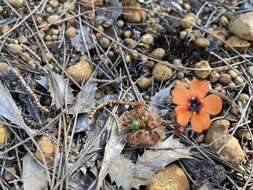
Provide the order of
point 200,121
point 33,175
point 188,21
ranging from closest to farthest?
point 33,175
point 200,121
point 188,21

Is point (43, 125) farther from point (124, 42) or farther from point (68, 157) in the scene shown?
point (124, 42)

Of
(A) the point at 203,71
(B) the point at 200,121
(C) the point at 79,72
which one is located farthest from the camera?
(A) the point at 203,71

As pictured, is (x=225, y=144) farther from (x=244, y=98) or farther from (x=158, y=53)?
(x=158, y=53)

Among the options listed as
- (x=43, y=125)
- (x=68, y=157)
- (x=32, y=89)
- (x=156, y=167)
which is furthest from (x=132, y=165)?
(x=32, y=89)

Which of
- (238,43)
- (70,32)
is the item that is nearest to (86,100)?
(70,32)

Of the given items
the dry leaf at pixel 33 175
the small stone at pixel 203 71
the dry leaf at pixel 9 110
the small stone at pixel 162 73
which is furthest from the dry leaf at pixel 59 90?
the small stone at pixel 203 71

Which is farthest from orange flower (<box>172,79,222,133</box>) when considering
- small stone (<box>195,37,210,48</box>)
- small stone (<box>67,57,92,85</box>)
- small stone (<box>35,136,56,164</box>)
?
small stone (<box>35,136,56,164</box>)

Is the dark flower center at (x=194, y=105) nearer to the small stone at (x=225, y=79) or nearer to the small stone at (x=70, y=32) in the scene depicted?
the small stone at (x=225, y=79)

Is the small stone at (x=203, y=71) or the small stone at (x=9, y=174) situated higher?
the small stone at (x=203, y=71)
